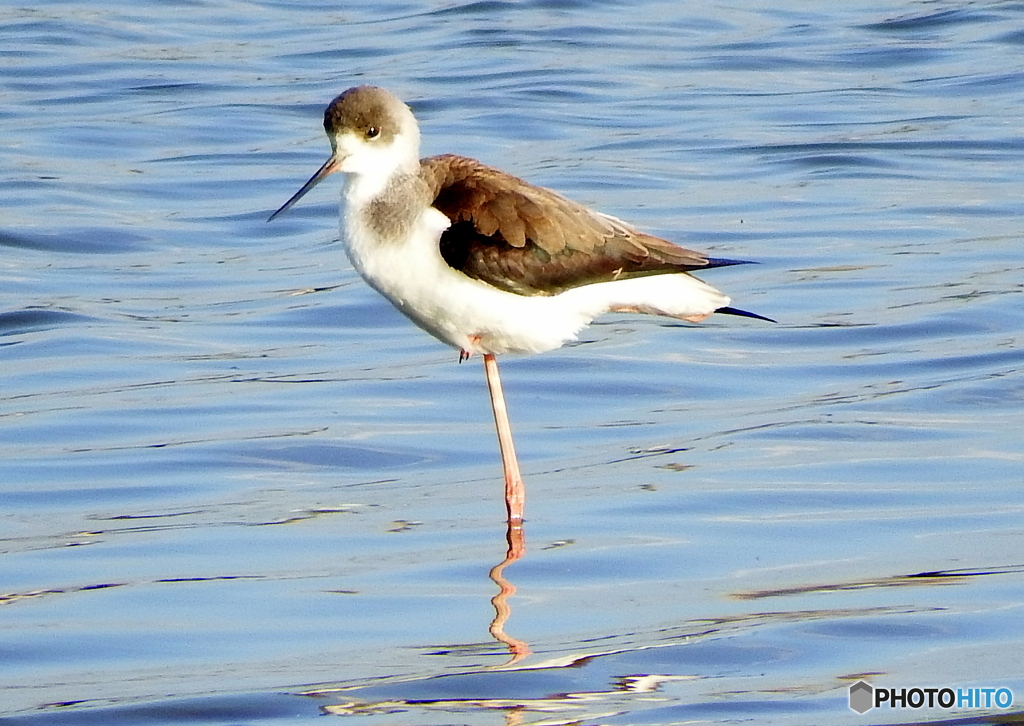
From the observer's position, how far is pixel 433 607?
22.1 feet

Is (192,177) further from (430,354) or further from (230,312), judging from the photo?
(430,354)

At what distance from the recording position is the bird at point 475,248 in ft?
23.8

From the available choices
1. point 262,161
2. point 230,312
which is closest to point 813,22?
point 262,161

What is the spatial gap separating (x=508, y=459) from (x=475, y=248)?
3.60 feet

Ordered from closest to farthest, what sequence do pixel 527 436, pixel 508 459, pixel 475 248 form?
pixel 475 248, pixel 508 459, pixel 527 436

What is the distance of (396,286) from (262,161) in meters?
9.04

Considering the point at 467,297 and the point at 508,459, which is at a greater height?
the point at 467,297

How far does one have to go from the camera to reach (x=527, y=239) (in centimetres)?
744

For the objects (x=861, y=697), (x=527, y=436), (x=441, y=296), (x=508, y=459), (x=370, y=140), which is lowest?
(x=861, y=697)

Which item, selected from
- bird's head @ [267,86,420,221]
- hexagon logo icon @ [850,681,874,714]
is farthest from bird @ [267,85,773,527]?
hexagon logo icon @ [850,681,874,714]

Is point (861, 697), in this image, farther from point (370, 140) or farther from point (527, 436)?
point (527, 436)

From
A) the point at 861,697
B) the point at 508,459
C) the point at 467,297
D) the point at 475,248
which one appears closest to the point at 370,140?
the point at 475,248

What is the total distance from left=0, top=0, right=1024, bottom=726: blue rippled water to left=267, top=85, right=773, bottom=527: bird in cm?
81

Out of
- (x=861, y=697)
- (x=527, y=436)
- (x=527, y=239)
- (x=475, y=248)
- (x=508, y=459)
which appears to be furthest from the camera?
(x=527, y=436)
